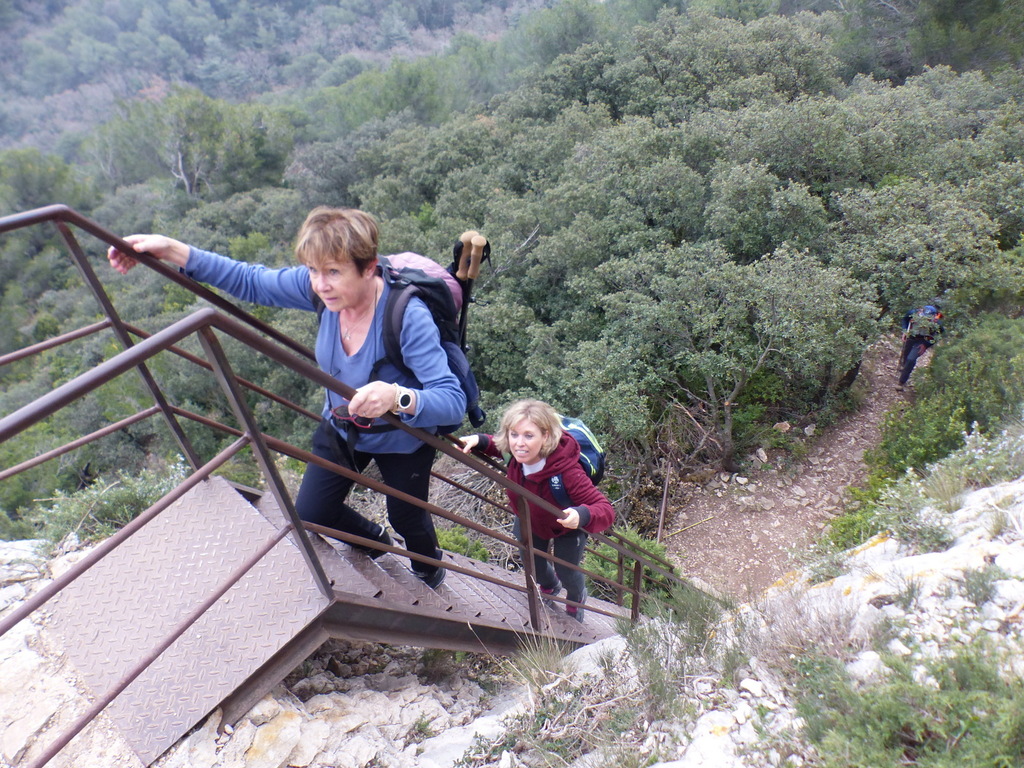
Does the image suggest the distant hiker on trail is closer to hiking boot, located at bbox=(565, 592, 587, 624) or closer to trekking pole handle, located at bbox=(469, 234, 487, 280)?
hiking boot, located at bbox=(565, 592, 587, 624)

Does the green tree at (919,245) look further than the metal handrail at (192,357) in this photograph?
Yes

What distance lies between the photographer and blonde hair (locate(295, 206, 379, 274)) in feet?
6.32

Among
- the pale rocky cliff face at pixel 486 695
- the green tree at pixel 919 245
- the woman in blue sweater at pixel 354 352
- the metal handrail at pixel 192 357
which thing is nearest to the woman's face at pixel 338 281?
the woman in blue sweater at pixel 354 352

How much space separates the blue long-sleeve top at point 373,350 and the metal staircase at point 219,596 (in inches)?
3.6

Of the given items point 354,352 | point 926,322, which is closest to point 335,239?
point 354,352

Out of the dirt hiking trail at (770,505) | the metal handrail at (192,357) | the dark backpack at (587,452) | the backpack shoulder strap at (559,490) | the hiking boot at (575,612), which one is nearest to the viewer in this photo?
the metal handrail at (192,357)

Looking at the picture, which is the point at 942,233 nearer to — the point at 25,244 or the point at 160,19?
the point at 25,244

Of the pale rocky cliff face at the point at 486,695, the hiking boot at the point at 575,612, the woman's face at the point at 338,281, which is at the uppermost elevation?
the woman's face at the point at 338,281

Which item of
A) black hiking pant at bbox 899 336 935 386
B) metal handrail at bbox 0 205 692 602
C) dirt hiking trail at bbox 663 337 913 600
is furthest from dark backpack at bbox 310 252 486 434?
black hiking pant at bbox 899 336 935 386

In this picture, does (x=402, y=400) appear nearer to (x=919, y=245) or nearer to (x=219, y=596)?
(x=219, y=596)

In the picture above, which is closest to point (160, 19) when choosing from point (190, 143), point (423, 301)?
point (190, 143)

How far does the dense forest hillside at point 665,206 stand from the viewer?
6.79m

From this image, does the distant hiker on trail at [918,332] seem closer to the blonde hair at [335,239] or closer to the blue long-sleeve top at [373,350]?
the blue long-sleeve top at [373,350]

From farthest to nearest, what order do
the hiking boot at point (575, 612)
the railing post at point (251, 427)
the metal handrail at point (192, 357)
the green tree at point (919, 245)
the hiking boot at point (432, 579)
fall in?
the green tree at point (919, 245)
the hiking boot at point (575, 612)
the hiking boot at point (432, 579)
the railing post at point (251, 427)
the metal handrail at point (192, 357)
